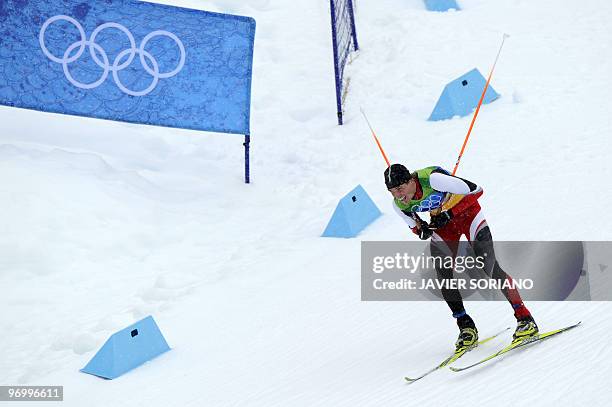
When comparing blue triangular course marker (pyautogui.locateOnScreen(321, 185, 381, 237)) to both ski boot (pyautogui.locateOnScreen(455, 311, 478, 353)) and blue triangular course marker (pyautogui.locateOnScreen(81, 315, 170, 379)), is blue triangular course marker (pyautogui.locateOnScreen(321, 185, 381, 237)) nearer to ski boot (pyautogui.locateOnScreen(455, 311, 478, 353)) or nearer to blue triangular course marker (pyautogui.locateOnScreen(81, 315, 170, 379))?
blue triangular course marker (pyautogui.locateOnScreen(81, 315, 170, 379))

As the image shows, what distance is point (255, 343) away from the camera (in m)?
7.11

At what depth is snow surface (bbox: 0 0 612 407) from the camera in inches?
238

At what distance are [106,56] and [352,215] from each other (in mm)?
3468

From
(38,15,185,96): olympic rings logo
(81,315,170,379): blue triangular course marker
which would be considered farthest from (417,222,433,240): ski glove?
(38,15,185,96): olympic rings logo

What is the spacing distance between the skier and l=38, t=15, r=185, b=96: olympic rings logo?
5.26 m

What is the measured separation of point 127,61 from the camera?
9.77 meters

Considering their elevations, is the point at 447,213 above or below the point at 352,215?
above

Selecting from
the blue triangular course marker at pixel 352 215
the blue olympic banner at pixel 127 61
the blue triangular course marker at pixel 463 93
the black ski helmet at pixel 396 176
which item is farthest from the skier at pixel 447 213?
the blue triangular course marker at pixel 463 93

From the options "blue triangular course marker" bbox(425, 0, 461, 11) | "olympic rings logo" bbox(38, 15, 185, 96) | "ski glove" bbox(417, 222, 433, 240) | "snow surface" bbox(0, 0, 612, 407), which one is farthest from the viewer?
"blue triangular course marker" bbox(425, 0, 461, 11)

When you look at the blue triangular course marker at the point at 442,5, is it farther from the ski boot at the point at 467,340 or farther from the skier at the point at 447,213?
the ski boot at the point at 467,340

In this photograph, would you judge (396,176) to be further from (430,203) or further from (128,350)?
(128,350)

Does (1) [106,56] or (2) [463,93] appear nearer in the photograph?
(1) [106,56]

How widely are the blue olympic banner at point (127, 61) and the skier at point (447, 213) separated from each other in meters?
5.09

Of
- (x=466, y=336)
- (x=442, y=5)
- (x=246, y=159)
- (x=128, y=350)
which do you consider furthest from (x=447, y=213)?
(x=442, y=5)
